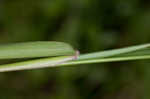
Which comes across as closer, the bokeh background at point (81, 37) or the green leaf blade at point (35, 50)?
the green leaf blade at point (35, 50)

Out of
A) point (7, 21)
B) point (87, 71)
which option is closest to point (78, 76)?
point (87, 71)

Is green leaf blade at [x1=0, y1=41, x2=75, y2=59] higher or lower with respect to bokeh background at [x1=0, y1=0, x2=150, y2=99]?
higher

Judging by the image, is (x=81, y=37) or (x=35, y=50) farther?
(x=81, y=37)

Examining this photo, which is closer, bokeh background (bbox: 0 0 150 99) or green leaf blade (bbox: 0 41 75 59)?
green leaf blade (bbox: 0 41 75 59)

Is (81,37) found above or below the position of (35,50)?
below

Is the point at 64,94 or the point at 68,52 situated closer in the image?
the point at 68,52

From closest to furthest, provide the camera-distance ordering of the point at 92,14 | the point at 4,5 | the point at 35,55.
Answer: the point at 35,55
the point at 92,14
the point at 4,5

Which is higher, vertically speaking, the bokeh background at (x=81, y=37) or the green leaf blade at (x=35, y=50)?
the green leaf blade at (x=35, y=50)

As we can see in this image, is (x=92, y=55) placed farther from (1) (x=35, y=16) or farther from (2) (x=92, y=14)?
(1) (x=35, y=16)
